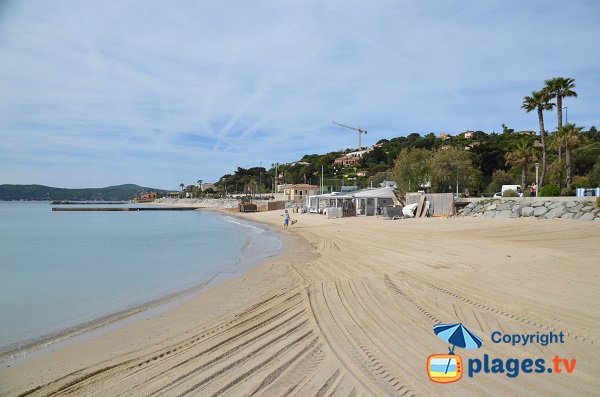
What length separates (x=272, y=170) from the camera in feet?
486

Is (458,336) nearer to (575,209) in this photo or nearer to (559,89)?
(575,209)

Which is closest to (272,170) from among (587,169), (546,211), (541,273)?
(587,169)

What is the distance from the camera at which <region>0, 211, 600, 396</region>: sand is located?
145 inches

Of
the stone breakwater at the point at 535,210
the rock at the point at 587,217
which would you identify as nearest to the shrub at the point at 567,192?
the stone breakwater at the point at 535,210

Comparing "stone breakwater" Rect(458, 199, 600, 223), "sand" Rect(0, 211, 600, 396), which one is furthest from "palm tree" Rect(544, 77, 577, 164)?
"sand" Rect(0, 211, 600, 396)

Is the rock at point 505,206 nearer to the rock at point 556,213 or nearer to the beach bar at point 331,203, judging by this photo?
the rock at point 556,213

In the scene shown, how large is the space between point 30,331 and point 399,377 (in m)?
6.42

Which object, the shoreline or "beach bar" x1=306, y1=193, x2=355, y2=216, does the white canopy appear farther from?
the shoreline

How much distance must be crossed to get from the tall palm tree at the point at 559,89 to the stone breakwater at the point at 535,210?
10195 mm

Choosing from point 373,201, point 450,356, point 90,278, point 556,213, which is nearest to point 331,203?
point 373,201

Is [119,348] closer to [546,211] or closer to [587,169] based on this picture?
[546,211]

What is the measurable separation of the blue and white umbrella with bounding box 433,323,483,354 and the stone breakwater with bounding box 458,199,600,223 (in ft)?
54.8

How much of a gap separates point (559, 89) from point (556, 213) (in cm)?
1435

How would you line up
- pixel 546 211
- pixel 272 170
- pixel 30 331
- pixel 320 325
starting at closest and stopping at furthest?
1. pixel 320 325
2. pixel 30 331
3. pixel 546 211
4. pixel 272 170
